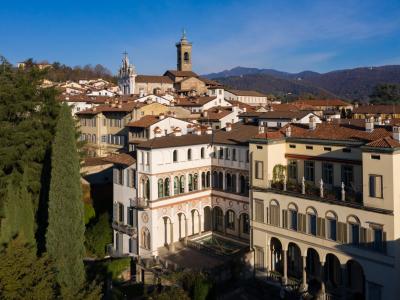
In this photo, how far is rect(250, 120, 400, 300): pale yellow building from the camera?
950 inches

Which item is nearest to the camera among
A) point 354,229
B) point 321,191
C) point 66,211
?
point 354,229

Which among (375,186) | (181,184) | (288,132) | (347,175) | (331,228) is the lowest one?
(331,228)

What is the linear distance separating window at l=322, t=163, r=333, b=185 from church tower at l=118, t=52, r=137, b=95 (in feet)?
266

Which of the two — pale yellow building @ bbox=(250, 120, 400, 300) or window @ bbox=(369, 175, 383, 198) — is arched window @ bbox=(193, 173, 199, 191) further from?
window @ bbox=(369, 175, 383, 198)

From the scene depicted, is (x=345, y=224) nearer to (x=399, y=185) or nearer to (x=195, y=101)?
(x=399, y=185)

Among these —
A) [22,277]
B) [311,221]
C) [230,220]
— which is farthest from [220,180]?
[22,277]

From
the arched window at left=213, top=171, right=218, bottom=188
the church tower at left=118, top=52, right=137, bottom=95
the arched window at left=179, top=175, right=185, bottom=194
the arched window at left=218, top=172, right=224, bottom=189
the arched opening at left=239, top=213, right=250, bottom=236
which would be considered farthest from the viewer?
the church tower at left=118, top=52, right=137, bottom=95

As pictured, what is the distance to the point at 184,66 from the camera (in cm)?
13525

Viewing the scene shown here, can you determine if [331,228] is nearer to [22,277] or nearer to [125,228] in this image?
[125,228]

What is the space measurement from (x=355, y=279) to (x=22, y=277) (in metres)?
19.4

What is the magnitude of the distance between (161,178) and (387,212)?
54.3 ft

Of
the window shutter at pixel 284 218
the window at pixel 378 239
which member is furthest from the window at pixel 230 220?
the window at pixel 378 239

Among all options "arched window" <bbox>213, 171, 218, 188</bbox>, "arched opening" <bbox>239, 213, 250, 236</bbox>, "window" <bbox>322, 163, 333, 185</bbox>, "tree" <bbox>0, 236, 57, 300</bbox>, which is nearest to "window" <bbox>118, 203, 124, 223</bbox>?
"arched window" <bbox>213, 171, 218, 188</bbox>

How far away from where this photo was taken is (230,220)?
119 feet
